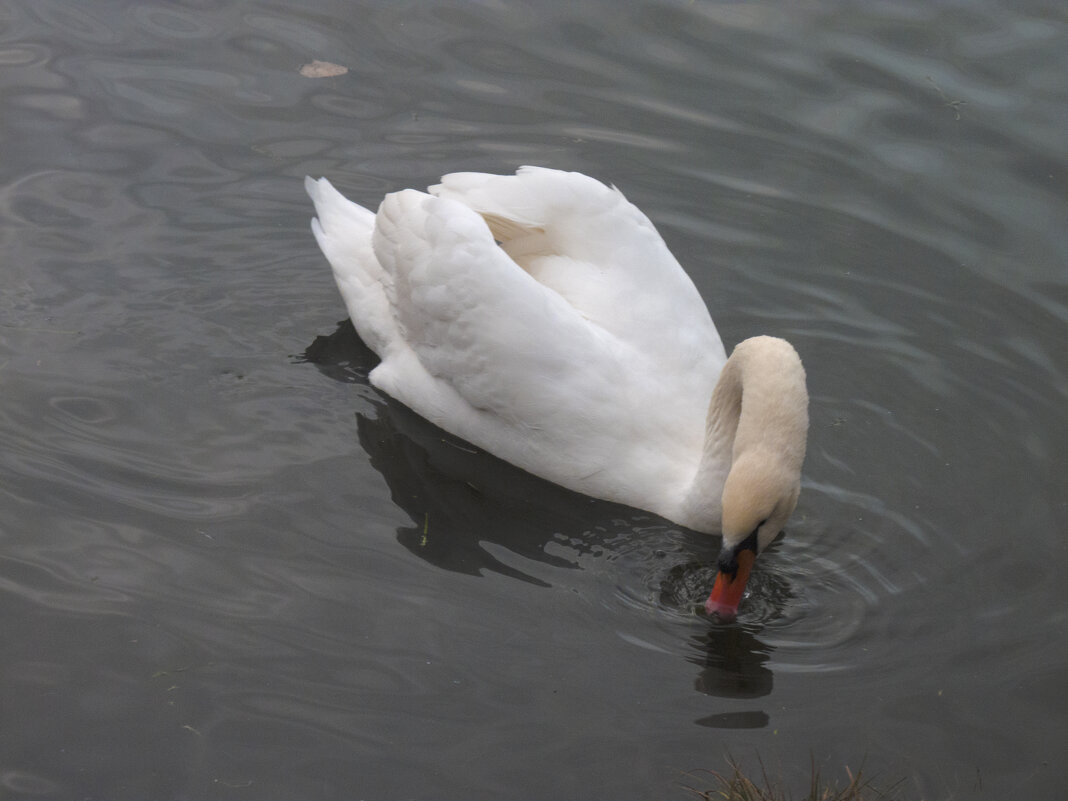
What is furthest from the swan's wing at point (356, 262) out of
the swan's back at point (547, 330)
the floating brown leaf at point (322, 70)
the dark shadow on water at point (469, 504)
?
the floating brown leaf at point (322, 70)

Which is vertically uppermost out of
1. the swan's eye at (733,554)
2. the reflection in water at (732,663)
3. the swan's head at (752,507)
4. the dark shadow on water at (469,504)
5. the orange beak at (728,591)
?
the swan's head at (752,507)

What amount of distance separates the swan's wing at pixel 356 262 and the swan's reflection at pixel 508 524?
0.98ft

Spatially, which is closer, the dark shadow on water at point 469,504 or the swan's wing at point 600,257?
the dark shadow on water at point 469,504

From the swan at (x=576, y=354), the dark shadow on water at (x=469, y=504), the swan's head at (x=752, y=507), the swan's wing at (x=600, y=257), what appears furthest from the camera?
the swan's wing at (x=600, y=257)

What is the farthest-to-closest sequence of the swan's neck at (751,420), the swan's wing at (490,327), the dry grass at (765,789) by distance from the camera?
1. the swan's wing at (490,327)
2. the swan's neck at (751,420)
3. the dry grass at (765,789)

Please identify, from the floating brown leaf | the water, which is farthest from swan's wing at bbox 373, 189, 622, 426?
the floating brown leaf

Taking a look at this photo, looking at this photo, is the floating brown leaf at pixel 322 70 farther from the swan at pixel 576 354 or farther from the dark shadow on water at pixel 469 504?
the dark shadow on water at pixel 469 504

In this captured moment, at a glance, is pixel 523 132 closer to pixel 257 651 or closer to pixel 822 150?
pixel 822 150

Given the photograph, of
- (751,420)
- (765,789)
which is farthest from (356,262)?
(765,789)

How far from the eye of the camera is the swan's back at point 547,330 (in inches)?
261

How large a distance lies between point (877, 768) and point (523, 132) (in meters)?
5.82

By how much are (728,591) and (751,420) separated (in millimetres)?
744

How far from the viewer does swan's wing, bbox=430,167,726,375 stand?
6949 mm

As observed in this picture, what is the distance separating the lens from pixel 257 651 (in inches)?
227
